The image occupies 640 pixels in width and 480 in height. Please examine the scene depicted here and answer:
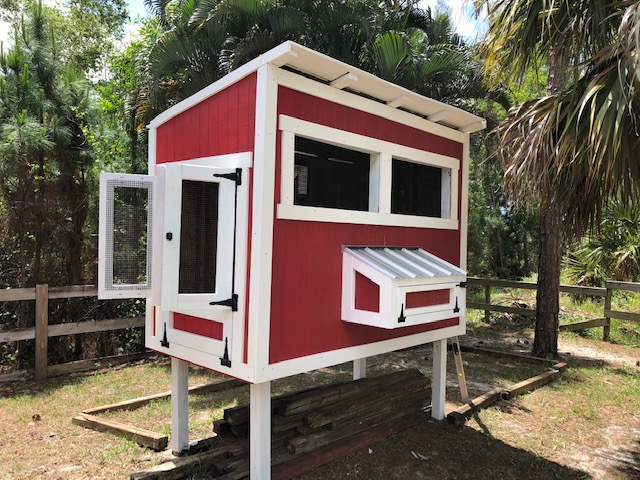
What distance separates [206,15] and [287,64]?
410 centimetres

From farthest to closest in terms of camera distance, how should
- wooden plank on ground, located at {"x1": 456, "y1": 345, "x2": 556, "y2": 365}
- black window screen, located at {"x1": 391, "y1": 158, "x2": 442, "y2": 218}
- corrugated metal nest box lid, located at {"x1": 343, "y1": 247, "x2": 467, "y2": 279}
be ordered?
wooden plank on ground, located at {"x1": 456, "y1": 345, "x2": 556, "y2": 365}
black window screen, located at {"x1": 391, "y1": 158, "x2": 442, "y2": 218}
corrugated metal nest box lid, located at {"x1": 343, "y1": 247, "x2": 467, "y2": 279}

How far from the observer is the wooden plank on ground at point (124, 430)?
13.3 ft

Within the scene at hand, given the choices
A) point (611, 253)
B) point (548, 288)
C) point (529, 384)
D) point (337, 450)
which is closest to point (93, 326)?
point (337, 450)

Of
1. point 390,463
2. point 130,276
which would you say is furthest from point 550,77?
point 130,276

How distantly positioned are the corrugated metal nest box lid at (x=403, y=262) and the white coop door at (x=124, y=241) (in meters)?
1.48

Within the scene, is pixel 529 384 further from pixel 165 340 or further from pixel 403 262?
pixel 165 340

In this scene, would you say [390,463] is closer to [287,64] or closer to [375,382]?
[375,382]

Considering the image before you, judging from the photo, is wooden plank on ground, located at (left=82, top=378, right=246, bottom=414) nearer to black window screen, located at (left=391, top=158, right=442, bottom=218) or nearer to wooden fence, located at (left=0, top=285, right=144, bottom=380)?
wooden fence, located at (left=0, top=285, right=144, bottom=380)

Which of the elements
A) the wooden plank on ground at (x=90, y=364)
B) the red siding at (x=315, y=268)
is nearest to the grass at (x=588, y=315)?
the red siding at (x=315, y=268)

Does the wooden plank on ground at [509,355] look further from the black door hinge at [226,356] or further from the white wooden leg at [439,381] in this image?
the black door hinge at [226,356]

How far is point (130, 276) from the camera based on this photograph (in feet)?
10.7

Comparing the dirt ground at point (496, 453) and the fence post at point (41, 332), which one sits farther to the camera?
the fence post at point (41, 332)

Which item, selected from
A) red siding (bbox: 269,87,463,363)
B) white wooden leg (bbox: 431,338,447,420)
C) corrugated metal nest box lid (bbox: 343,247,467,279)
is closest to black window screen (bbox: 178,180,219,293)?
red siding (bbox: 269,87,463,363)

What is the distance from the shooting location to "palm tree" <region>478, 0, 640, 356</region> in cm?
304
